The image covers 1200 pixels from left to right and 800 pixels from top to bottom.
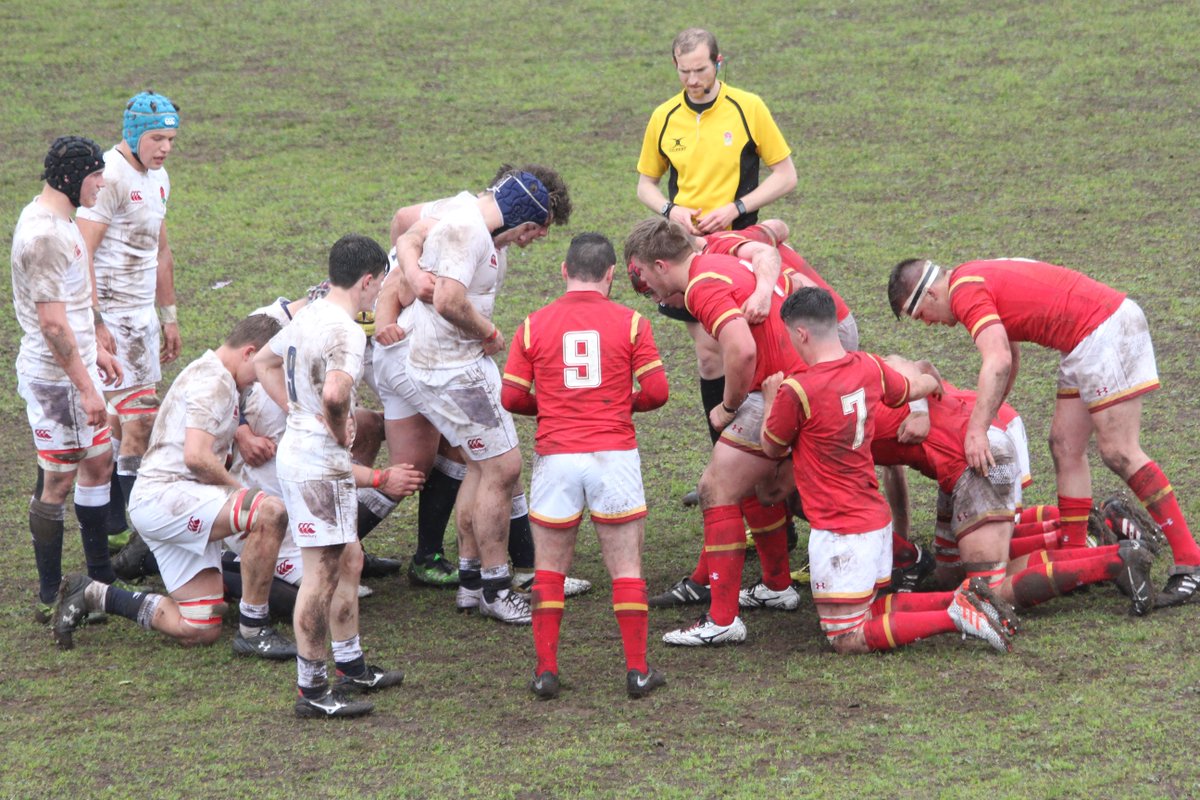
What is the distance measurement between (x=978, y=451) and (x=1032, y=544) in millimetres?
789

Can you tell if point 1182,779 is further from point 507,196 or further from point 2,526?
point 2,526

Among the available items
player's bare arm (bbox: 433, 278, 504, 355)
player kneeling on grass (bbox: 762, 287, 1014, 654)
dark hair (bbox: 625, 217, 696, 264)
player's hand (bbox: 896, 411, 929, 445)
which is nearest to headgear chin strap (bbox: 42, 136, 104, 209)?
player's bare arm (bbox: 433, 278, 504, 355)

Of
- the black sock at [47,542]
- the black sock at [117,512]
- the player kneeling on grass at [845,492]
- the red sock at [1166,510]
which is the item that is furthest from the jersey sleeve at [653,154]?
the black sock at [47,542]

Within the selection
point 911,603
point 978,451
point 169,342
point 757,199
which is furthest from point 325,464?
point 757,199

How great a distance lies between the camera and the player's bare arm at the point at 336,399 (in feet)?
16.9

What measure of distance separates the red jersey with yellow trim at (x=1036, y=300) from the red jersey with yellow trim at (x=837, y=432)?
2.05 feet

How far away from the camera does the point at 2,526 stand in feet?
24.8

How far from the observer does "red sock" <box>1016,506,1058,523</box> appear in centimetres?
645

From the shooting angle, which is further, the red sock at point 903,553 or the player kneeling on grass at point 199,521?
the red sock at point 903,553

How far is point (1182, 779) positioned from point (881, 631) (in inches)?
57.3

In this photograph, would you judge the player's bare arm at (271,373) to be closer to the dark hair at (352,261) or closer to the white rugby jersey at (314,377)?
the white rugby jersey at (314,377)

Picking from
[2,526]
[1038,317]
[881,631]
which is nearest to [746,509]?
[881,631]

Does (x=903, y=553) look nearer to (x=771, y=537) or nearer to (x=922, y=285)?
(x=771, y=537)

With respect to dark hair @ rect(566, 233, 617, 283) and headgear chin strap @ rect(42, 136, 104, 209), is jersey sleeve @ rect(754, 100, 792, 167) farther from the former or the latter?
headgear chin strap @ rect(42, 136, 104, 209)
